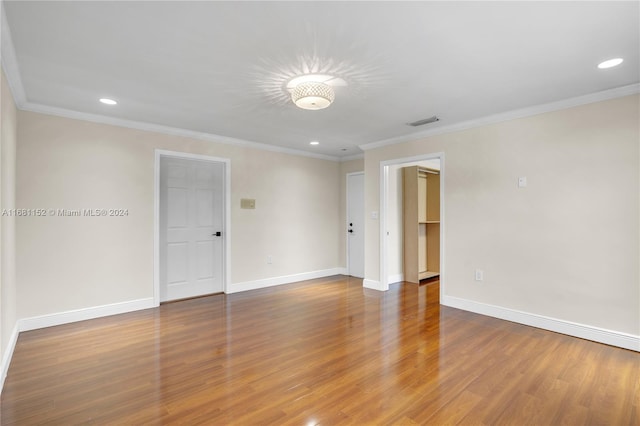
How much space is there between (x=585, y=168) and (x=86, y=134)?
17.6 feet

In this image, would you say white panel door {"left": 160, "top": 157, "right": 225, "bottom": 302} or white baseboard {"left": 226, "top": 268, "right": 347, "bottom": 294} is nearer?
white panel door {"left": 160, "top": 157, "right": 225, "bottom": 302}

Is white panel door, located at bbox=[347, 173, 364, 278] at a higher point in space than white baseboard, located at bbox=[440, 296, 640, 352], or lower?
higher

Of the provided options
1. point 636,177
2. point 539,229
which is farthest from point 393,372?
point 636,177

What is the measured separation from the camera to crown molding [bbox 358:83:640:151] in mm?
2986

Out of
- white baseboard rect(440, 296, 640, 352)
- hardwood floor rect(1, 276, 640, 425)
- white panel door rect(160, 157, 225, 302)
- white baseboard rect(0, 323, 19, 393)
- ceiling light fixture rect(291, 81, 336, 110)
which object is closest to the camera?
hardwood floor rect(1, 276, 640, 425)

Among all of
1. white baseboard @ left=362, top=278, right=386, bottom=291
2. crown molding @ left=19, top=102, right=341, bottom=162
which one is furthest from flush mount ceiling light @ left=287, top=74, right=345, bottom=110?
white baseboard @ left=362, top=278, right=386, bottom=291

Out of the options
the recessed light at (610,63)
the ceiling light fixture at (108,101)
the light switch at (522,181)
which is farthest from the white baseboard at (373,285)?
the ceiling light fixture at (108,101)

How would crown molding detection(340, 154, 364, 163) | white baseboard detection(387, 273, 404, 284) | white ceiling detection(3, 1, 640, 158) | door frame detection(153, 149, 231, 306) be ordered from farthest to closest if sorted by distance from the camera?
crown molding detection(340, 154, 364, 163)
white baseboard detection(387, 273, 404, 284)
door frame detection(153, 149, 231, 306)
white ceiling detection(3, 1, 640, 158)

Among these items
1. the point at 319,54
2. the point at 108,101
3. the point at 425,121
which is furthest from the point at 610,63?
the point at 108,101

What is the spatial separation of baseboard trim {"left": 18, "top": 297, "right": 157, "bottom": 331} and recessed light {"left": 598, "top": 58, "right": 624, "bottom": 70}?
17.2ft

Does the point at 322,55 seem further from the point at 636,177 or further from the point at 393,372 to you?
the point at 636,177

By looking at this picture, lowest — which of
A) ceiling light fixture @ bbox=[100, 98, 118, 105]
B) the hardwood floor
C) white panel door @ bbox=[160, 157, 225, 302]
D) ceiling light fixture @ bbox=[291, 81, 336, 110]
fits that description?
the hardwood floor

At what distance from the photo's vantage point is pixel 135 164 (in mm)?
4094

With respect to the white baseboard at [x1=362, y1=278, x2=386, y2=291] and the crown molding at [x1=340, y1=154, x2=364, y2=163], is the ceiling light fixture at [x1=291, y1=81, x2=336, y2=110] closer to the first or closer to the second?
the white baseboard at [x1=362, y1=278, x2=386, y2=291]
